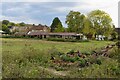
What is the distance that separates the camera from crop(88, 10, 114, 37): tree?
52.7 meters

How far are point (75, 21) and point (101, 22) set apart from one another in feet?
20.8

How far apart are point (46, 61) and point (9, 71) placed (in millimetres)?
3285

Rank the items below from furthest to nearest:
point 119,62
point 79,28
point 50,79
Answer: point 79,28, point 119,62, point 50,79

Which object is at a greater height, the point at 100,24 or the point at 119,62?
the point at 100,24

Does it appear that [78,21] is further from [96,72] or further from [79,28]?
[96,72]

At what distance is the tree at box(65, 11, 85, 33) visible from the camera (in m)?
54.9

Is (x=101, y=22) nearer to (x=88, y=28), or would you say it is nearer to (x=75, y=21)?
(x=88, y=28)

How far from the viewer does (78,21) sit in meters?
54.9

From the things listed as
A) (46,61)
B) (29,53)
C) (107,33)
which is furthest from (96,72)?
(107,33)

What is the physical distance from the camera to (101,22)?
5366 centimetres

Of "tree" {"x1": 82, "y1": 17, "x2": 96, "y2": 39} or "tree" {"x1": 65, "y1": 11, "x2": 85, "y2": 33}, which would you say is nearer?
"tree" {"x1": 82, "y1": 17, "x2": 96, "y2": 39}

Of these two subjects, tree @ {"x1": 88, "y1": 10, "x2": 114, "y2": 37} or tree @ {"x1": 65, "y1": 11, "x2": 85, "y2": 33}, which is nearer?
tree @ {"x1": 88, "y1": 10, "x2": 114, "y2": 37}

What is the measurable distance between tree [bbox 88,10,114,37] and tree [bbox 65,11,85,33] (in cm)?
247

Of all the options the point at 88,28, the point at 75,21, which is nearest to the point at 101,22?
the point at 88,28
